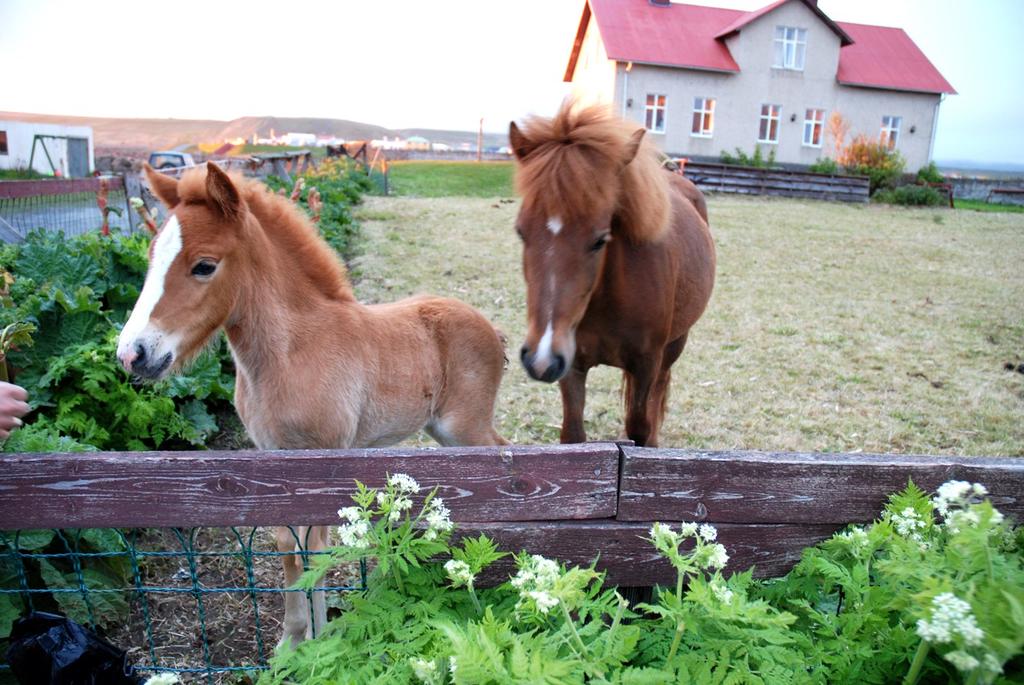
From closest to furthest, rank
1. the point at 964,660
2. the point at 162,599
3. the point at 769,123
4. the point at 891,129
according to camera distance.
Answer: the point at 964,660
the point at 162,599
the point at 769,123
the point at 891,129

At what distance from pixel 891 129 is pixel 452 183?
22.4 metres

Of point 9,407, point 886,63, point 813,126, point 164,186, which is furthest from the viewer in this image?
point 886,63

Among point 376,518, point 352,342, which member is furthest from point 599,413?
point 376,518

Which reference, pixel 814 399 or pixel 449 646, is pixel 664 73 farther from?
pixel 449 646

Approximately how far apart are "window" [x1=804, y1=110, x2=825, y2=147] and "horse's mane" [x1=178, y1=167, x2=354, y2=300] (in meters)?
34.6

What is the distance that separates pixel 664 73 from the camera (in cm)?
3064

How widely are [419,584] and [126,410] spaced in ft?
9.69

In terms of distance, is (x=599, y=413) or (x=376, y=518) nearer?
(x=376, y=518)

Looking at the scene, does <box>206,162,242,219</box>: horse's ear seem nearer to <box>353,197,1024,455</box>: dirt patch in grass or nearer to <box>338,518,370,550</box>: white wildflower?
<box>338,518,370,550</box>: white wildflower

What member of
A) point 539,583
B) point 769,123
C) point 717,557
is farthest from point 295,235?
point 769,123

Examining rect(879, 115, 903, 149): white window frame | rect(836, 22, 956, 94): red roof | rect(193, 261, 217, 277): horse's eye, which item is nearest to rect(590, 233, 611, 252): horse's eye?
rect(193, 261, 217, 277): horse's eye

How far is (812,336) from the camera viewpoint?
7.70 m

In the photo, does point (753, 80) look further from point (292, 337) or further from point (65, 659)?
point (65, 659)

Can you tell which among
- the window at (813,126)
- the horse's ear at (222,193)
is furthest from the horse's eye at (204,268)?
the window at (813,126)
